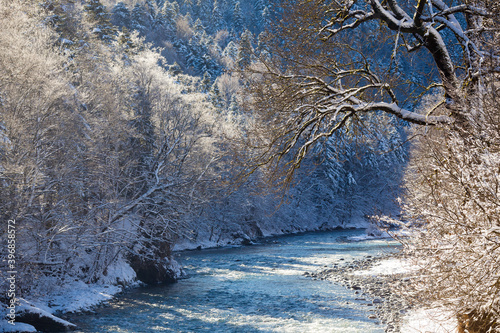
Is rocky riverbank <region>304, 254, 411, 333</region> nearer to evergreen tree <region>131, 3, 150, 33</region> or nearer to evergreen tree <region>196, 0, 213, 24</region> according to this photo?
evergreen tree <region>131, 3, 150, 33</region>

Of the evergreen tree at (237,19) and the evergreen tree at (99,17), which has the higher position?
the evergreen tree at (237,19)

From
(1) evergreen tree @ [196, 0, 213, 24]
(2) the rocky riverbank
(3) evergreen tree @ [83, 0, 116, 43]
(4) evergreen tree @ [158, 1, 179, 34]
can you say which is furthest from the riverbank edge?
(1) evergreen tree @ [196, 0, 213, 24]

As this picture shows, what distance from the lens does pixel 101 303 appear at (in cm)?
1639

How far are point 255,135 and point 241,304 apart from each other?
9.78 m

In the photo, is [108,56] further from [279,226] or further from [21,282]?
[279,226]

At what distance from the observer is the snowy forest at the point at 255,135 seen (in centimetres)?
537

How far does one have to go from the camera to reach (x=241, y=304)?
16.3 meters

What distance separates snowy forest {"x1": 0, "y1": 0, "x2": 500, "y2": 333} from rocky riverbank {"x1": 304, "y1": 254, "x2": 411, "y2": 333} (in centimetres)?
202

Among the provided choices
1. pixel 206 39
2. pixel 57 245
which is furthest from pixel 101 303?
pixel 206 39

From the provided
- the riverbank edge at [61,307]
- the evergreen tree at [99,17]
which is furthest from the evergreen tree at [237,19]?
the riverbank edge at [61,307]

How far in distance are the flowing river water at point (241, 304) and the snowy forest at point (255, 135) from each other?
7.84 feet

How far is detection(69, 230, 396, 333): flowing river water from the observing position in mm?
13309

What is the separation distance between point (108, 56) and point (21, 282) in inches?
842

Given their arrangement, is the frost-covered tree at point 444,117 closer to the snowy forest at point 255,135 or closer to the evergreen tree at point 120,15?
the snowy forest at point 255,135
